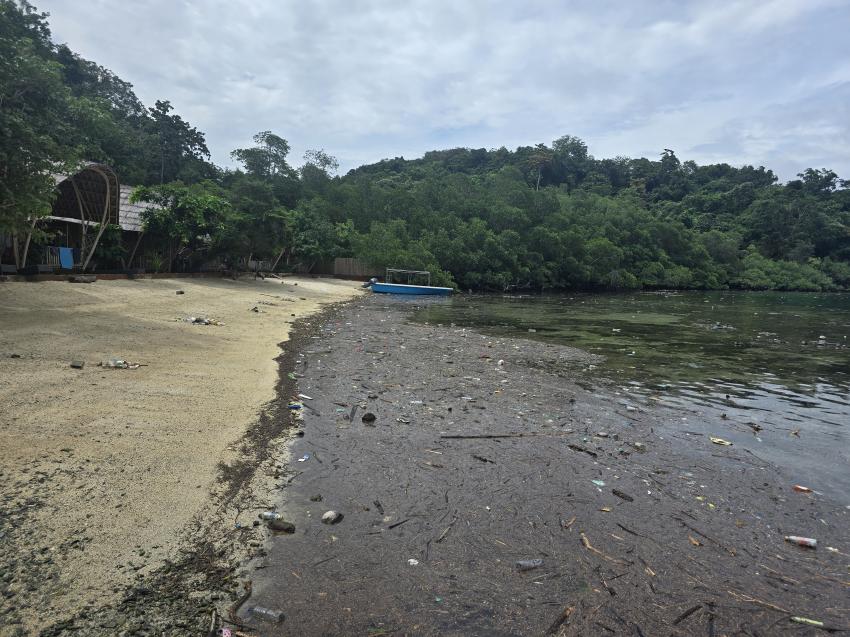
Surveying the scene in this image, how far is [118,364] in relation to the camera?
26.0 ft

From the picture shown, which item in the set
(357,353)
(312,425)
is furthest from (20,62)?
(312,425)

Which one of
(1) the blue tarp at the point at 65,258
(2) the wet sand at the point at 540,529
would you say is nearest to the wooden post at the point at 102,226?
(1) the blue tarp at the point at 65,258

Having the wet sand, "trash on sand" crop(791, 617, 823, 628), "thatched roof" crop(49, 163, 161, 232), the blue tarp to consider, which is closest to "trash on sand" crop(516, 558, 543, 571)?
the wet sand

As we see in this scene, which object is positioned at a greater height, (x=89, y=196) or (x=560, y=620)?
(x=89, y=196)

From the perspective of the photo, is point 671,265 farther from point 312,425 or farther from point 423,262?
point 312,425

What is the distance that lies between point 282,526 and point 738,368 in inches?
497

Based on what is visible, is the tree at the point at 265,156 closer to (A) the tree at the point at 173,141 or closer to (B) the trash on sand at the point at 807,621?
(A) the tree at the point at 173,141

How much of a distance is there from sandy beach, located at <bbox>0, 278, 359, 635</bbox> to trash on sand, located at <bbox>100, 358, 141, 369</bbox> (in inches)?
5.5

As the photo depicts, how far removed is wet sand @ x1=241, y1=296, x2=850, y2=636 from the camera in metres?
3.43

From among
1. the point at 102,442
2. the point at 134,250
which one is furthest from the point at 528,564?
the point at 134,250

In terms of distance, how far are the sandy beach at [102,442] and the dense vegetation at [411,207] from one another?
534 cm

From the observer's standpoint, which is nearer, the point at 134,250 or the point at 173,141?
the point at 134,250

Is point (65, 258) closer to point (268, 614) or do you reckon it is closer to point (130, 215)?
point (130, 215)

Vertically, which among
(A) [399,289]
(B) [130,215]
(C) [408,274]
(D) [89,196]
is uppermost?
(D) [89,196]
